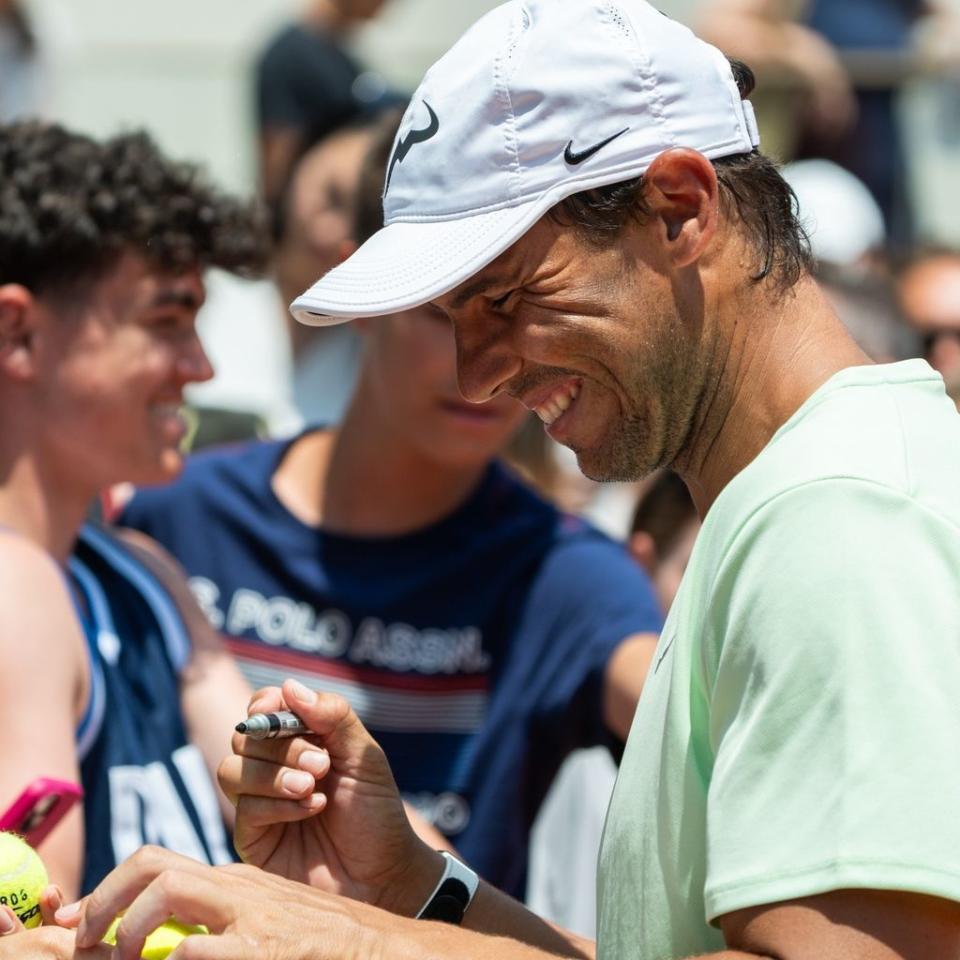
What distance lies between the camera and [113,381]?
127 inches

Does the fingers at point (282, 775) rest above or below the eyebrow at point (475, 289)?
below

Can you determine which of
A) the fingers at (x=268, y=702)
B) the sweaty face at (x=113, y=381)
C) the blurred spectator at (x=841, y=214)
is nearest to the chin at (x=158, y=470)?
the sweaty face at (x=113, y=381)

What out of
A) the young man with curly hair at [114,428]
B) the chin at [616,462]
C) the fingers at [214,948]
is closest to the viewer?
the fingers at [214,948]

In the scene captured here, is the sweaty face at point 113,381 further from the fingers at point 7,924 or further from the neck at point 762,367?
the neck at point 762,367

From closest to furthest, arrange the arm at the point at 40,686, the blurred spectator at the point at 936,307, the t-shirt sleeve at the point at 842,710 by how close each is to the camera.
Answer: the t-shirt sleeve at the point at 842,710 → the arm at the point at 40,686 → the blurred spectator at the point at 936,307

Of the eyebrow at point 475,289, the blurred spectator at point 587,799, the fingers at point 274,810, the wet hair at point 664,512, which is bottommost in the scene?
the blurred spectator at point 587,799

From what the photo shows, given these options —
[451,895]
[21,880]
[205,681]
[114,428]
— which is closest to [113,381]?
[114,428]

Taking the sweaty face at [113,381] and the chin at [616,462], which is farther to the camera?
the sweaty face at [113,381]

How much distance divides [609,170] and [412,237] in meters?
0.24

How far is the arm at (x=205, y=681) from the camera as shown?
3.21m

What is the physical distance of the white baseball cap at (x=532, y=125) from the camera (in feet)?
5.93

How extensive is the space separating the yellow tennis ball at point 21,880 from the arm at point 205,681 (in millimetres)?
1006

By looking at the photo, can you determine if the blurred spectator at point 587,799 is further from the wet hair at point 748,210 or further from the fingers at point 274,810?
the wet hair at point 748,210

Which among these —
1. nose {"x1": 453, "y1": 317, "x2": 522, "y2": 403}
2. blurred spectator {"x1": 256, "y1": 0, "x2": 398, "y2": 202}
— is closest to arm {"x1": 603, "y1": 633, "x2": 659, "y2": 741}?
nose {"x1": 453, "y1": 317, "x2": 522, "y2": 403}
